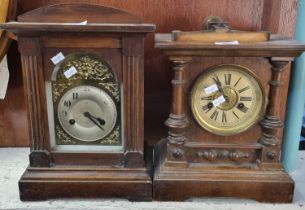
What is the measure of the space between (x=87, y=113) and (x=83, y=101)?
40 mm

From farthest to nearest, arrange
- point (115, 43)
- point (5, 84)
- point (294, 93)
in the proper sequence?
point (5, 84)
point (294, 93)
point (115, 43)

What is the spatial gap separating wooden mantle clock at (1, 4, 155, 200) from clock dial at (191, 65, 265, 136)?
19 cm

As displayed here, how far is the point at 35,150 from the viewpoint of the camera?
1.07 metres

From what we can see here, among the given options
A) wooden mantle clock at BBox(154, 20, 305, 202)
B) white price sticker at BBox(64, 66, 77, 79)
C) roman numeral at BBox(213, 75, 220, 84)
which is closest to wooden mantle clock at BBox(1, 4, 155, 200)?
white price sticker at BBox(64, 66, 77, 79)

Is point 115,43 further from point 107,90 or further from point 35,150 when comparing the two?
point 35,150

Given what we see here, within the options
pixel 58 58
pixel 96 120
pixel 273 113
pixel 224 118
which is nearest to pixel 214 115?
pixel 224 118

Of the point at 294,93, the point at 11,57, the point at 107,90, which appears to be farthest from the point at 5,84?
the point at 294,93

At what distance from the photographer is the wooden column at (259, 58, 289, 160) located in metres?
1.00

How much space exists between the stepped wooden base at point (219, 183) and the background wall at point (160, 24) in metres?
0.36

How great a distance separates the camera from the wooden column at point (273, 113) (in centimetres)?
100

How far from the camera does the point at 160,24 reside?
1.32 m

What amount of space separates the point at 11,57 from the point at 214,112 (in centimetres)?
83

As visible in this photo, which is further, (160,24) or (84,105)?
(160,24)

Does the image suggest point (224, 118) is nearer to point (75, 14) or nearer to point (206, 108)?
point (206, 108)
